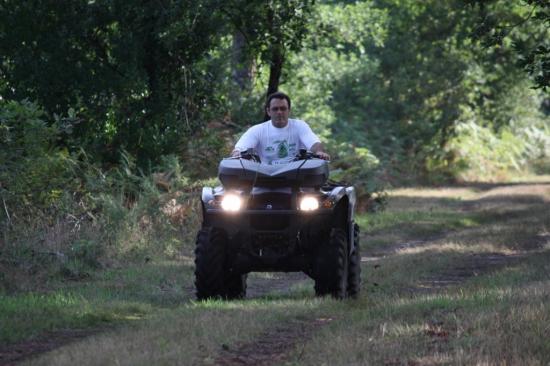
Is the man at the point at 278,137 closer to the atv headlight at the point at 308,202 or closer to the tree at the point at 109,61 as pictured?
the atv headlight at the point at 308,202

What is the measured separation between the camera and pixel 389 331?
8812 mm

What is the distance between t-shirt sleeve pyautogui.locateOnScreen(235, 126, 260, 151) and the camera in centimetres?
1215

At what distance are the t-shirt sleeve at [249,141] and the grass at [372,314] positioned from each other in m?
1.65

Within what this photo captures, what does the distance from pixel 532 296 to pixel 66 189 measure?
28.3 feet

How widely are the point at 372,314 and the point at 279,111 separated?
10.3 ft

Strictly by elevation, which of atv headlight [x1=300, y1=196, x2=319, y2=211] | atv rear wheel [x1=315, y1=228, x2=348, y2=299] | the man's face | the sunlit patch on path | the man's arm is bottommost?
the sunlit patch on path

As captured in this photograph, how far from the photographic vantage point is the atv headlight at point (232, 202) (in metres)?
11.4

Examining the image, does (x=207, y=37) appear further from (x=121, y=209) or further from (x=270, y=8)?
(x=121, y=209)

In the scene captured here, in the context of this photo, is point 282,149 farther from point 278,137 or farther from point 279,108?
point 279,108

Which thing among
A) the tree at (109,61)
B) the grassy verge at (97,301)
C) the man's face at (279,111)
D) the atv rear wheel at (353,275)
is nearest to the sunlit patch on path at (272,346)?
the grassy verge at (97,301)

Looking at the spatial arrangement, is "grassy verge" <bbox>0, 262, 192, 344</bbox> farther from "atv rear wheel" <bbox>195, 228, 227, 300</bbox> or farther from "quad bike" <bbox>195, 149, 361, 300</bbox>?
"quad bike" <bbox>195, 149, 361, 300</bbox>

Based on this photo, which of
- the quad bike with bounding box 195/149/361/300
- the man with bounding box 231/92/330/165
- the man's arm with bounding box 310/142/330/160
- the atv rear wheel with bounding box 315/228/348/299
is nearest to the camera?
the quad bike with bounding box 195/149/361/300

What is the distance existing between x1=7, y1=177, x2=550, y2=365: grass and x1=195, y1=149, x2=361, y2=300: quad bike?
0.39 metres

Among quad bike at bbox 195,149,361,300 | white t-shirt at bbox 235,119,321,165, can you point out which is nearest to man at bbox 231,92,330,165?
white t-shirt at bbox 235,119,321,165
